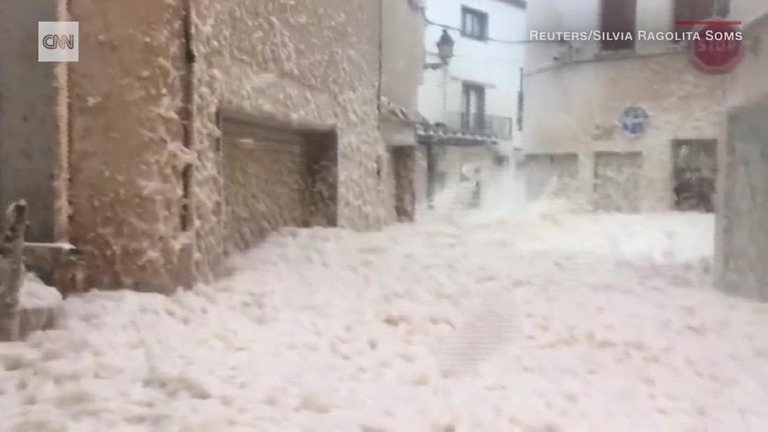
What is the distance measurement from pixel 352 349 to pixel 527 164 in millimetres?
3787

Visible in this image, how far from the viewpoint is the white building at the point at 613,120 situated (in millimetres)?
3984

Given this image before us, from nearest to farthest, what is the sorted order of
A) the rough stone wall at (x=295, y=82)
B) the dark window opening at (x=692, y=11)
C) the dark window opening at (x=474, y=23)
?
1. the rough stone wall at (x=295, y=82)
2. the dark window opening at (x=692, y=11)
3. the dark window opening at (x=474, y=23)

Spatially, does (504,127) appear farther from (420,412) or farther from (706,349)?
(420,412)

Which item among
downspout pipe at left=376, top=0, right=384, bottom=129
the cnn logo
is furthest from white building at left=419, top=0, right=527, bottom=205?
the cnn logo

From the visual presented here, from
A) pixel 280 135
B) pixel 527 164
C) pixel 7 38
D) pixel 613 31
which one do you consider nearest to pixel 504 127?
pixel 527 164

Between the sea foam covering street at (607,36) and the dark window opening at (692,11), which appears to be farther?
the sea foam covering street at (607,36)

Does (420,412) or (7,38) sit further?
(7,38)

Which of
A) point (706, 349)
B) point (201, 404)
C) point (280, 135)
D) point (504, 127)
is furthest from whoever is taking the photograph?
point (504, 127)

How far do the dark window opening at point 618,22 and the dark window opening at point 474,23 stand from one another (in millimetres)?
796

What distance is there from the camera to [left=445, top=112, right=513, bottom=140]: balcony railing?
14.5 feet

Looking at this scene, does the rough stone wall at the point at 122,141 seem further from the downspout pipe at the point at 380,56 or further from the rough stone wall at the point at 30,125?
the downspout pipe at the point at 380,56

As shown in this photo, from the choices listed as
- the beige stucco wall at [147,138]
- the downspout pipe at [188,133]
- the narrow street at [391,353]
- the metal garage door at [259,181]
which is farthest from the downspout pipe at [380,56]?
the downspout pipe at [188,133]

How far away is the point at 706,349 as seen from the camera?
145cm

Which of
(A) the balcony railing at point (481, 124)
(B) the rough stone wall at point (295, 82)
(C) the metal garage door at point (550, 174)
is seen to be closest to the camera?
(B) the rough stone wall at point (295, 82)
